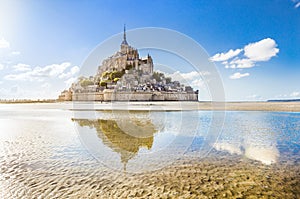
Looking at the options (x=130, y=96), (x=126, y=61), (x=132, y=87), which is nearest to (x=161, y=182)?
(x=130, y=96)

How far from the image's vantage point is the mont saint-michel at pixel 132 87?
243 feet

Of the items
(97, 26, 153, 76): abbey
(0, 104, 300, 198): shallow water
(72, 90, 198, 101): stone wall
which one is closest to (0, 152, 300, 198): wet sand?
(0, 104, 300, 198): shallow water

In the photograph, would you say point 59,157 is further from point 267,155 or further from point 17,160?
point 267,155

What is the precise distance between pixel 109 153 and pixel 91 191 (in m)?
2.87

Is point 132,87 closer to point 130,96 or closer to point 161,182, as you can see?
point 130,96

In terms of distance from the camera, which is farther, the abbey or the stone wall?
the abbey

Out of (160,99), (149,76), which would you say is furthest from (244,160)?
(149,76)

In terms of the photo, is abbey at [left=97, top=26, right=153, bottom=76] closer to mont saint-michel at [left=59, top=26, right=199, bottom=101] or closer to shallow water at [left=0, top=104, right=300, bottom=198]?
mont saint-michel at [left=59, top=26, right=199, bottom=101]

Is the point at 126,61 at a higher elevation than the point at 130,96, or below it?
higher

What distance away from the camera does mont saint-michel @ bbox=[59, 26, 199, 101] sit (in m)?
74.0

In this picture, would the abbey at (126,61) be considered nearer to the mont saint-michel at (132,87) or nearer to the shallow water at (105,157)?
the mont saint-michel at (132,87)

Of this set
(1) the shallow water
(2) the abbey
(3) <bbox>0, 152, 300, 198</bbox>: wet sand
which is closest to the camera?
(3) <bbox>0, 152, 300, 198</bbox>: wet sand

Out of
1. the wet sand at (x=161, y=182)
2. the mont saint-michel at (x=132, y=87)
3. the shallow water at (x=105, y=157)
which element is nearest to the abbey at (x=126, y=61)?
the mont saint-michel at (x=132, y=87)

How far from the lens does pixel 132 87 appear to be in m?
78.8
